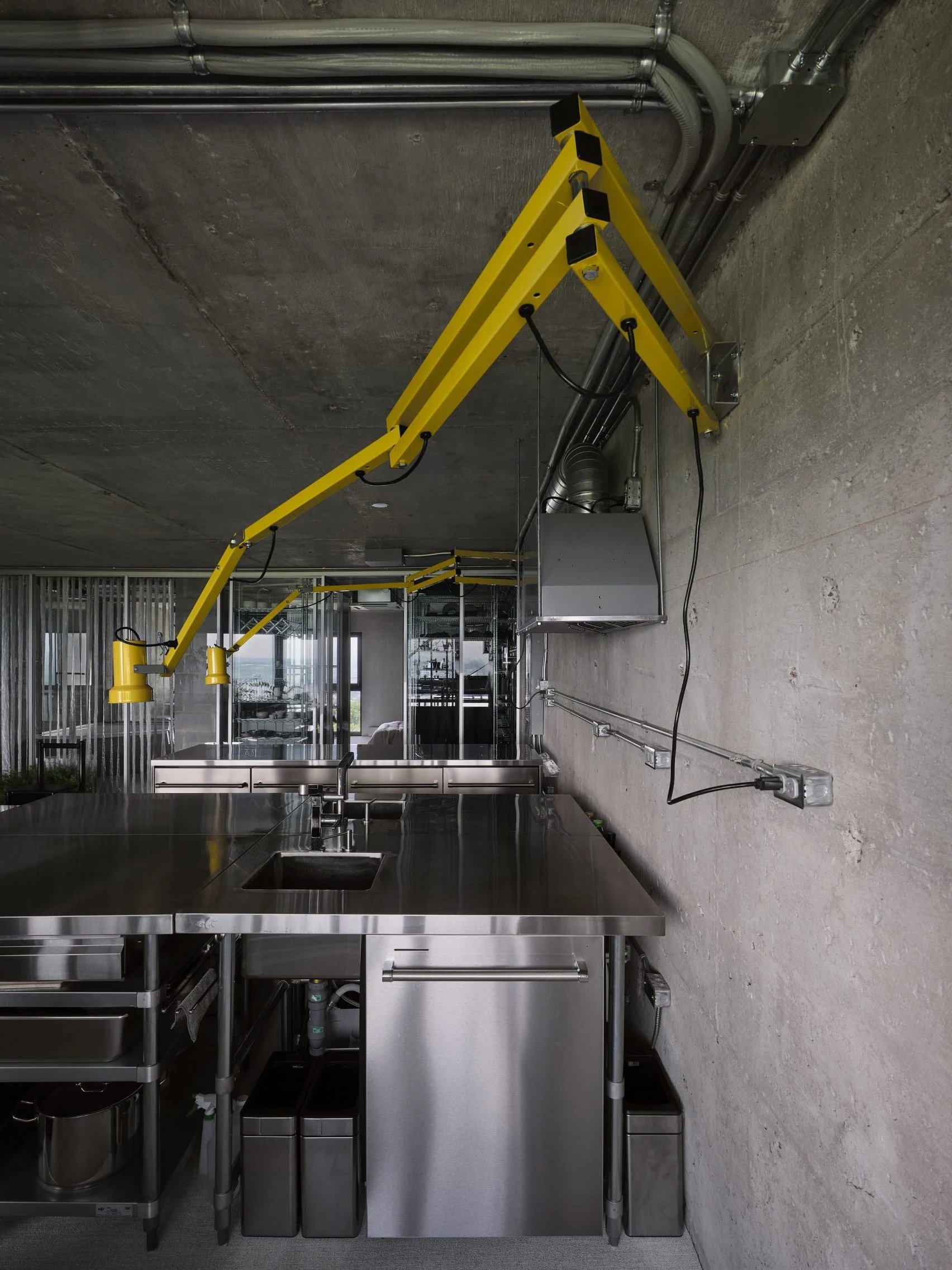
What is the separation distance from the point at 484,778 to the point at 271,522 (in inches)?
116

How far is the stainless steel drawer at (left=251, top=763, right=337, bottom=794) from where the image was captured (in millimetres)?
4633

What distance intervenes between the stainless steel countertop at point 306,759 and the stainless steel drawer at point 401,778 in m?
0.03

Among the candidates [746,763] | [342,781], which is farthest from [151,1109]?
[746,763]

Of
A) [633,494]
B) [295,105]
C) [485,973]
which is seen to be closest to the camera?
[295,105]

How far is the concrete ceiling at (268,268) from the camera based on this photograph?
1282mm

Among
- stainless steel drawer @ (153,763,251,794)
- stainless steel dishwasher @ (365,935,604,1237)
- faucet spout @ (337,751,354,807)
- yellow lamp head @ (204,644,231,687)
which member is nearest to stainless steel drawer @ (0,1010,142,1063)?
stainless steel dishwasher @ (365,935,604,1237)

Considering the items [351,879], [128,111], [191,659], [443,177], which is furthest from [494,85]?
[191,659]

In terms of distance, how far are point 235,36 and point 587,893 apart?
6.76ft

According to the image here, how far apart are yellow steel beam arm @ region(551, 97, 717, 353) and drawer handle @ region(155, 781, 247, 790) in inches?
170

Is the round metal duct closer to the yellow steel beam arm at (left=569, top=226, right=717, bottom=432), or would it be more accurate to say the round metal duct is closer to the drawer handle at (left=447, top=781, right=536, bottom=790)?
the yellow steel beam arm at (left=569, top=226, right=717, bottom=432)

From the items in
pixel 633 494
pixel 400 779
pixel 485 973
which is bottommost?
pixel 400 779

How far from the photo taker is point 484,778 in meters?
4.42

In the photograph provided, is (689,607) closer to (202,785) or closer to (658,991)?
(658,991)

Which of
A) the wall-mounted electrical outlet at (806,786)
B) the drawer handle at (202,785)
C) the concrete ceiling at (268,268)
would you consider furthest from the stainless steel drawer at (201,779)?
the wall-mounted electrical outlet at (806,786)
